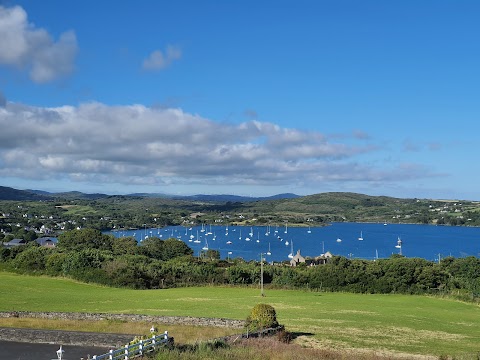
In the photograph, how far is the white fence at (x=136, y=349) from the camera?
17781mm

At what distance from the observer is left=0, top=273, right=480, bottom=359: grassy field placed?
98.7 feet

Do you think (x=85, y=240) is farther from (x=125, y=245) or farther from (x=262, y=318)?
(x=262, y=318)

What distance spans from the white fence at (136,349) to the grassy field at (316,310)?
10.3m

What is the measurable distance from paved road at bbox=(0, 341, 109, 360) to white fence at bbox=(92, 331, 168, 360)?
2900 mm

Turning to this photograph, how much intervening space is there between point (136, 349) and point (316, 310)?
1162 inches

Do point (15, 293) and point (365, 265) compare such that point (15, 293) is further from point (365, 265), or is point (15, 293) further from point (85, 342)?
point (365, 265)

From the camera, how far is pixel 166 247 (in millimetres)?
113125

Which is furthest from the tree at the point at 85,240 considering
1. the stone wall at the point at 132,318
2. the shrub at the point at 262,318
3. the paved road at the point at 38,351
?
the paved road at the point at 38,351

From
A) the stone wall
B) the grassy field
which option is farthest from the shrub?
the stone wall

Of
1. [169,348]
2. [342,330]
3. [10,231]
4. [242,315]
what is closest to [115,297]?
[242,315]

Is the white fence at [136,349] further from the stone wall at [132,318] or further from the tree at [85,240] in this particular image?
the tree at [85,240]

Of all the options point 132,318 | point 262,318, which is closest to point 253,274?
point 132,318

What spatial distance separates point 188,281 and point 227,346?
174 feet

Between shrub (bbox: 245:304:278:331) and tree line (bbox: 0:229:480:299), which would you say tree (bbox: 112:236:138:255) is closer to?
tree line (bbox: 0:229:480:299)
